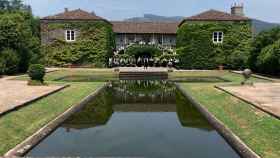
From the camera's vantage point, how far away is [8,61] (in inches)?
1237

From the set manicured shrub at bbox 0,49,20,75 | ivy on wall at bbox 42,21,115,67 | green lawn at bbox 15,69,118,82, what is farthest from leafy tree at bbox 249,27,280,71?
manicured shrub at bbox 0,49,20,75

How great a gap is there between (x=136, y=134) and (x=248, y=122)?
11.6ft

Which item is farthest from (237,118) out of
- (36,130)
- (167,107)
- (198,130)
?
(36,130)

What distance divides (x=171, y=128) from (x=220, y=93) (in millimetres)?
7555

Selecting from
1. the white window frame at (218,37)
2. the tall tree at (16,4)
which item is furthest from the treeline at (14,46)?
the tall tree at (16,4)

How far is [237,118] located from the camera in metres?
12.7

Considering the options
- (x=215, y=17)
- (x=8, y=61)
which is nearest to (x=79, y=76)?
(x=8, y=61)

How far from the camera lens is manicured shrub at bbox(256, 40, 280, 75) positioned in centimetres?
2906

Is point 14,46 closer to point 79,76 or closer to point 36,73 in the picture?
point 79,76

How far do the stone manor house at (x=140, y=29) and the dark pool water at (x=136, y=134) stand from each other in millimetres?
27302

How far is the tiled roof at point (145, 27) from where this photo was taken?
50.6 meters

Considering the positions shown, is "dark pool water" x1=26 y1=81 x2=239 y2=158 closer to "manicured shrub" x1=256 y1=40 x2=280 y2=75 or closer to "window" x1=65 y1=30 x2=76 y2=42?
"manicured shrub" x1=256 y1=40 x2=280 y2=75

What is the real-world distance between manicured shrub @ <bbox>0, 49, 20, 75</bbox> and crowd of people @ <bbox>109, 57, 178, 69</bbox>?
1522 cm

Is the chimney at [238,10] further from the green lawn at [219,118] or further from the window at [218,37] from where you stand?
the green lawn at [219,118]
